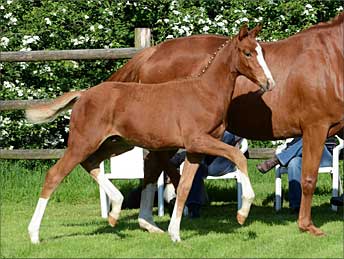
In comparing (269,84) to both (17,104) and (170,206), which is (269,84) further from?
(17,104)

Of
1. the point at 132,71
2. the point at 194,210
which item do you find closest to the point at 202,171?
the point at 194,210

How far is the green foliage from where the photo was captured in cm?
1318

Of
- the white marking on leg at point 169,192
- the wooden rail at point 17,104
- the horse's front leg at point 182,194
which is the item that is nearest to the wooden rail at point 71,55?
the wooden rail at point 17,104

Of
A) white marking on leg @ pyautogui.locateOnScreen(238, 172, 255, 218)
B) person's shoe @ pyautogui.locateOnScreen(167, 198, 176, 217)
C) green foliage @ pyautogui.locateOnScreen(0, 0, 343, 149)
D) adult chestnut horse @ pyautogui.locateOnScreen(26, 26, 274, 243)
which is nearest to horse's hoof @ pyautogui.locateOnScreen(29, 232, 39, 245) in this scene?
adult chestnut horse @ pyautogui.locateOnScreen(26, 26, 274, 243)

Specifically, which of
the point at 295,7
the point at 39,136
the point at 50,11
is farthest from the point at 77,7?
the point at 295,7

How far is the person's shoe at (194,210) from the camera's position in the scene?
10.2 meters

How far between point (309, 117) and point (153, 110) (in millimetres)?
1613

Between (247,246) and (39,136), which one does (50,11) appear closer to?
(39,136)

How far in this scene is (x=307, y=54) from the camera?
9109mm

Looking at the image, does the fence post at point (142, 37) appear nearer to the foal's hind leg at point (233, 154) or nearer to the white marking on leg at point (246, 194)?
the foal's hind leg at point (233, 154)

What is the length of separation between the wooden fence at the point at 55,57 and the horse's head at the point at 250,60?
3094 millimetres

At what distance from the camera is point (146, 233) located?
8.94 m

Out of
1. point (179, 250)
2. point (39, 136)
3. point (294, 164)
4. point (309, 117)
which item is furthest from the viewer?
point (39, 136)

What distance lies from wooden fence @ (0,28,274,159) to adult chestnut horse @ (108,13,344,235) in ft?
4.87
